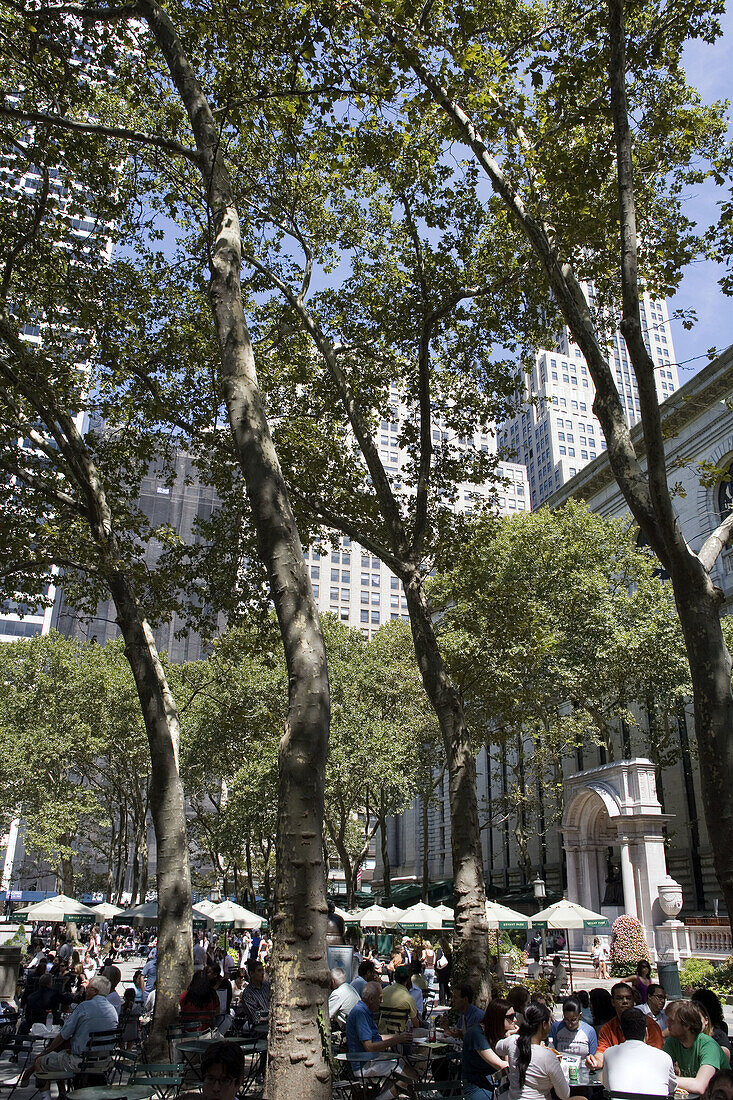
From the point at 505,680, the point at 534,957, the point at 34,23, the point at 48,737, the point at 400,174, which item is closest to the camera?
the point at 34,23

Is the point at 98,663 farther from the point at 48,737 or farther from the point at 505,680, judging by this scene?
the point at 505,680

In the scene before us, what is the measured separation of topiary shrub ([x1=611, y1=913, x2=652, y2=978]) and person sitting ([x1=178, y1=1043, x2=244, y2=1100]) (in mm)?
22010

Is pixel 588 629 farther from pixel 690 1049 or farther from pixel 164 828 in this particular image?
pixel 690 1049

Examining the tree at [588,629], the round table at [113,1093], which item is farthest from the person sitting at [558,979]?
the round table at [113,1093]

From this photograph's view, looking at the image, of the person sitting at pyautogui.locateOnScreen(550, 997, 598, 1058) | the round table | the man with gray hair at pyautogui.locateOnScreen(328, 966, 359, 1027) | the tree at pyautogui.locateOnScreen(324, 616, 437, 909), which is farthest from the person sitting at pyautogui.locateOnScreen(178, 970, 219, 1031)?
the tree at pyautogui.locateOnScreen(324, 616, 437, 909)

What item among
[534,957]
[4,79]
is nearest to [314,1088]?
[4,79]

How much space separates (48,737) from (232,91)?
120 ft

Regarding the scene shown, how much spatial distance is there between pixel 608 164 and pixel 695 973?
65.3 ft

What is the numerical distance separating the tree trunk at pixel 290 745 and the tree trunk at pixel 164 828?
4.55m

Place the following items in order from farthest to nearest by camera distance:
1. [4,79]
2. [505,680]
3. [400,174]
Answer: [505,680], [4,79], [400,174]

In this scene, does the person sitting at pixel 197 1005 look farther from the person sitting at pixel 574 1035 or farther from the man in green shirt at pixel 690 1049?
the man in green shirt at pixel 690 1049

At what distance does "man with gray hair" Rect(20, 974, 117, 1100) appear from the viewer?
8.41 meters

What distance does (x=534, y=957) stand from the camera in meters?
31.0

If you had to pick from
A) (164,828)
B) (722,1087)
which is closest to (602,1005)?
(722,1087)
